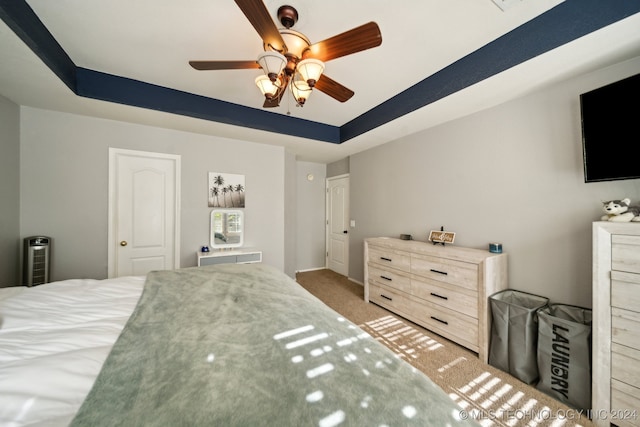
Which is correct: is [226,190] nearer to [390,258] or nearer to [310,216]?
[310,216]

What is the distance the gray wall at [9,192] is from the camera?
86.6 inches

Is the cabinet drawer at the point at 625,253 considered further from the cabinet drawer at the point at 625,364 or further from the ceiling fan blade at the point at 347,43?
the ceiling fan blade at the point at 347,43

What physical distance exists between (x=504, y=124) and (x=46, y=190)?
4870mm

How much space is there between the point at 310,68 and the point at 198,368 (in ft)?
5.35

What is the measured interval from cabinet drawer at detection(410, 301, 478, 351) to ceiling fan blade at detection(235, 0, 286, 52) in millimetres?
2715

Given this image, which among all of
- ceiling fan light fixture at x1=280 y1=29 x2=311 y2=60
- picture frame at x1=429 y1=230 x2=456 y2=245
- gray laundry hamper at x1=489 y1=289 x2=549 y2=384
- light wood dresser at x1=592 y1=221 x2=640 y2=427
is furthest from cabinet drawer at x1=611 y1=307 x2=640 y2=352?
ceiling fan light fixture at x1=280 y1=29 x2=311 y2=60

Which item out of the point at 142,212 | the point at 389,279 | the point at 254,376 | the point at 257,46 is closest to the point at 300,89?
the point at 257,46

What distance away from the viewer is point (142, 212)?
300 cm

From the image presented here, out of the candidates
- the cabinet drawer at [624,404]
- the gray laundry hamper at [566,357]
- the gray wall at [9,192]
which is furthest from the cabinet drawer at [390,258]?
the gray wall at [9,192]

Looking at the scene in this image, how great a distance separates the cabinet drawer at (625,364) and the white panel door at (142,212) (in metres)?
4.12

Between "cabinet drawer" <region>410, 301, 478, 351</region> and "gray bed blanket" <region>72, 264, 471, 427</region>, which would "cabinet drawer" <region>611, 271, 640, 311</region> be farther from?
"gray bed blanket" <region>72, 264, 471, 427</region>

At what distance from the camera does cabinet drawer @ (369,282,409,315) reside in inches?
111

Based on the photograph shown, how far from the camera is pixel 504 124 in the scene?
2293 millimetres

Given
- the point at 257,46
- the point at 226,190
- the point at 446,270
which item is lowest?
the point at 446,270
